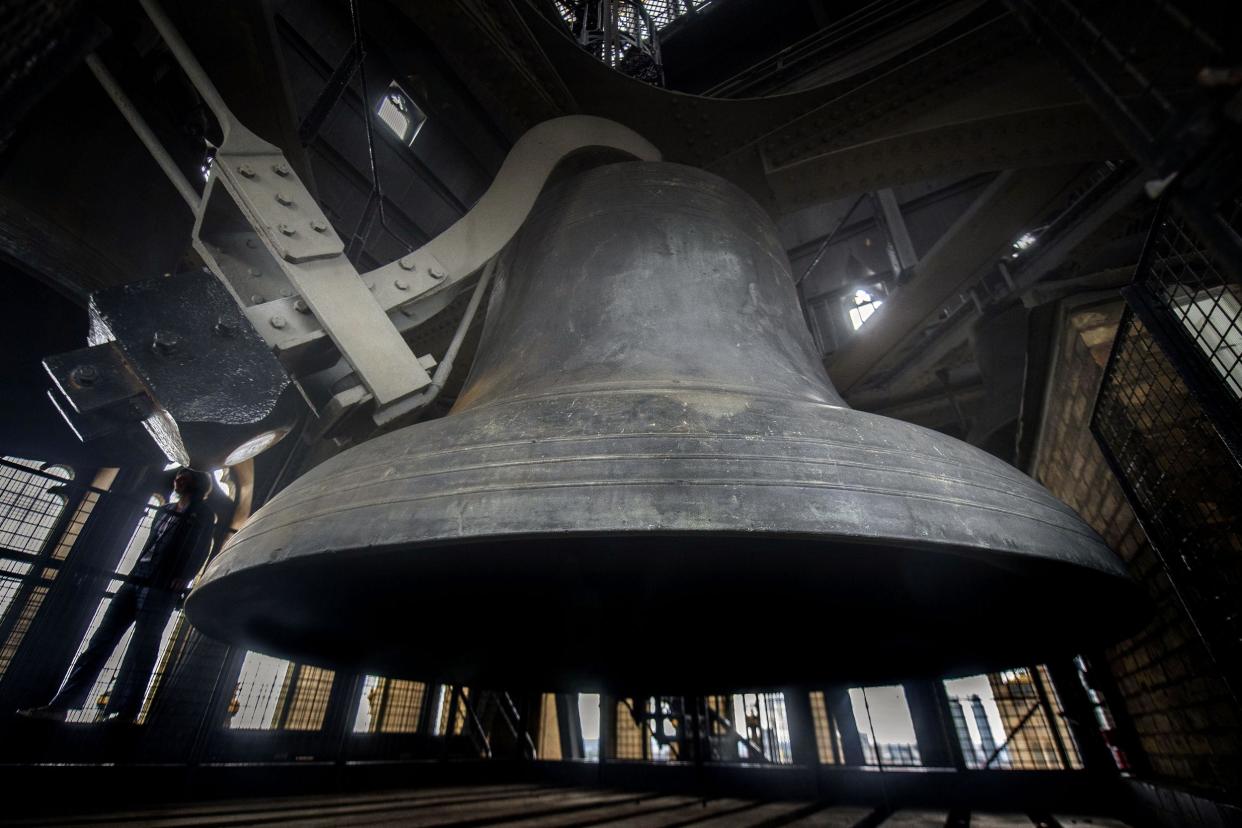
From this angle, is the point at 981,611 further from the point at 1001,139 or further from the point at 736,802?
the point at 736,802

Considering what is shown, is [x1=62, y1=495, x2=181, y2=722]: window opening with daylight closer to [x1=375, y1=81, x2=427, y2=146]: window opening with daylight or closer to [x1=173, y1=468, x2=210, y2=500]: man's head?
[x1=173, y1=468, x2=210, y2=500]: man's head

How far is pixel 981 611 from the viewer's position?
3.94 ft

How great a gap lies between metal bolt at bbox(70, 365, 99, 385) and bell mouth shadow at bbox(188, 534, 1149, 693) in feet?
1.49

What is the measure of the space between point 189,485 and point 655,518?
14.2 feet

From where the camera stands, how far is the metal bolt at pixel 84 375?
1.01 metres

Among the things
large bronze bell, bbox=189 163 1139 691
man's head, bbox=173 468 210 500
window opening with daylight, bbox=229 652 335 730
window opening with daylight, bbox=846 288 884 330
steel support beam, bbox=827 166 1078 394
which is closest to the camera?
large bronze bell, bbox=189 163 1139 691

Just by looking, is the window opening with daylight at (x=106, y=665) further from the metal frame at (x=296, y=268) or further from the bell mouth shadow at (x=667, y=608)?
the metal frame at (x=296, y=268)

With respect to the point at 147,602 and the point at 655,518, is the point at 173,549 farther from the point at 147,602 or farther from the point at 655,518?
the point at 655,518

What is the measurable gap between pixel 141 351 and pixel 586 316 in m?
0.90

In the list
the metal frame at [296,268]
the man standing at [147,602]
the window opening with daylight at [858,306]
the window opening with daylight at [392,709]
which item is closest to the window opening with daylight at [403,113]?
the metal frame at [296,268]

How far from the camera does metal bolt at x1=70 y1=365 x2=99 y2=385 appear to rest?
3.31 ft

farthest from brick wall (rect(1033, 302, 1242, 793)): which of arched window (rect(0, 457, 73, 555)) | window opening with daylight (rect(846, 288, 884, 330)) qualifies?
arched window (rect(0, 457, 73, 555))

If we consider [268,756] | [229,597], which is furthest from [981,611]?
[268,756]

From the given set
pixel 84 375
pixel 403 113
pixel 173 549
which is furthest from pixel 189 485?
pixel 84 375
